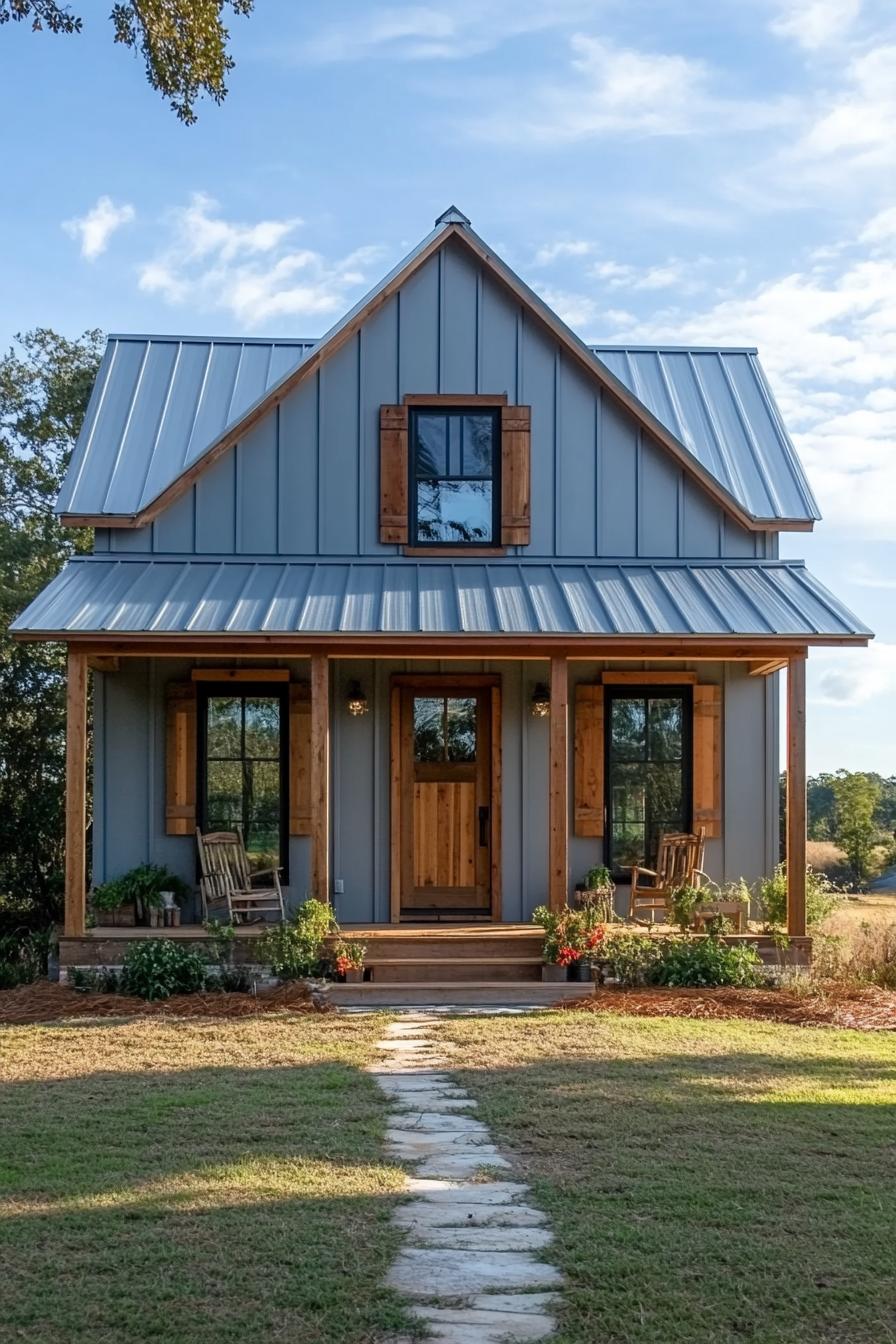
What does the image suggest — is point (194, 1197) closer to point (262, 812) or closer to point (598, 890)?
point (598, 890)

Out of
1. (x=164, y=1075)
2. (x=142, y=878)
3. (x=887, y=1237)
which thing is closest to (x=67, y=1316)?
(x=887, y=1237)

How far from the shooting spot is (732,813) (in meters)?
13.0

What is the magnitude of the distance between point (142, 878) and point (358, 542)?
353 centimetres

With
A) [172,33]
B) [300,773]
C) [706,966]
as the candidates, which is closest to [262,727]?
[300,773]

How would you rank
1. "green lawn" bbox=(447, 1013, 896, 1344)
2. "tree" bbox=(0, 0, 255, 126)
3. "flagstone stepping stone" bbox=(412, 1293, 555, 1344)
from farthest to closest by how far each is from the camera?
1. "tree" bbox=(0, 0, 255, 126)
2. "green lawn" bbox=(447, 1013, 896, 1344)
3. "flagstone stepping stone" bbox=(412, 1293, 555, 1344)

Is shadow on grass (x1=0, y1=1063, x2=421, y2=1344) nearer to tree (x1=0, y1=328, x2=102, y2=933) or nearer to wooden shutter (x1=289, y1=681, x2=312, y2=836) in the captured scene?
wooden shutter (x1=289, y1=681, x2=312, y2=836)

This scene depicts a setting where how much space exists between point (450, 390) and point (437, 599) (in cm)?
221

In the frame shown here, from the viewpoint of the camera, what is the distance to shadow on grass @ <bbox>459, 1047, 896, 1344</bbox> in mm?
4113

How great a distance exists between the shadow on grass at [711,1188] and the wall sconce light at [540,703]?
16.0ft

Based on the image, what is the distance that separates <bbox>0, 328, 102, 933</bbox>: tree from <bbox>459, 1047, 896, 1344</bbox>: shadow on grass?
32.2 ft

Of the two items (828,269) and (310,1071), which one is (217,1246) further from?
(828,269)

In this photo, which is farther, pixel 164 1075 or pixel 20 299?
pixel 20 299

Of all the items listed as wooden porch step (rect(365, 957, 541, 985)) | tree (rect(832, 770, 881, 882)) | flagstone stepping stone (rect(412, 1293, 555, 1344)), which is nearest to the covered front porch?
wooden porch step (rect(365, 957, 541, 985))

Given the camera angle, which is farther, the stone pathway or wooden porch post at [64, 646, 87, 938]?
wooden porch post at [64, 646, 87, 938]
